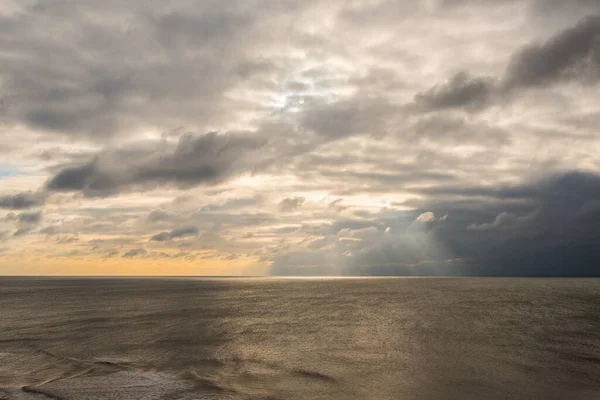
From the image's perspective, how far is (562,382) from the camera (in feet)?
89.5

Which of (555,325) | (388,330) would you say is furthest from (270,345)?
(555,325)

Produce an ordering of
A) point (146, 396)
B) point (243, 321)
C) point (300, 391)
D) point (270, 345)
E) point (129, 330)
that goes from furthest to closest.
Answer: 1. point (243, 321)
2. point (129, 330)
3. point (270, 345)
4. point (300, 391)
5. point (146, 396)

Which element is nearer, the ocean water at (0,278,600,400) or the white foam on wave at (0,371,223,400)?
the white foam on wave at (0,371,223,400)

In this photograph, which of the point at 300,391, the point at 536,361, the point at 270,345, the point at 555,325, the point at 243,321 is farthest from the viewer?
the point at 243,321

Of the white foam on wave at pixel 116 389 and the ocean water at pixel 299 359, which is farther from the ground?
the white foam on wave at pixel 116 389

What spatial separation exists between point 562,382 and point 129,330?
138ft

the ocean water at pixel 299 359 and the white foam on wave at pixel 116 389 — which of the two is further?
the ocean water at pixel 299 359

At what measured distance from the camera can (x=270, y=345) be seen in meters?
40.5

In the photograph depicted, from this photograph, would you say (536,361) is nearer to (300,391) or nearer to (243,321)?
(300,391)

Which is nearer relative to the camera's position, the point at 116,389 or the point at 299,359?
the point at 116,389

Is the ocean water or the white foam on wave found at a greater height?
the white foam on wave

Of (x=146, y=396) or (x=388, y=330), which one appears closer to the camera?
(x=146, y=396)

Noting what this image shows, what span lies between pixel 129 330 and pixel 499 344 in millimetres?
38942

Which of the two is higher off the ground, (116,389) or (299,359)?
(116,389)
